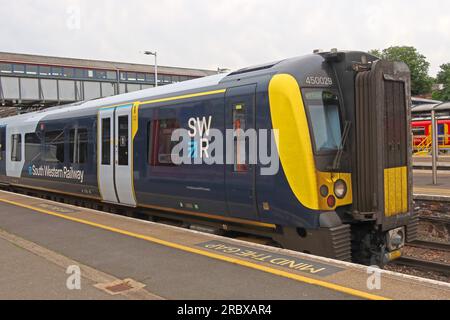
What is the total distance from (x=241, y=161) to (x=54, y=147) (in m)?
7.16

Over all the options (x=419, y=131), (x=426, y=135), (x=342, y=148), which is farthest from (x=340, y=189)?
(x=419, y=131)

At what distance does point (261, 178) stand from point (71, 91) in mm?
27575

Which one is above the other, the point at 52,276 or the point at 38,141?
the point at 38,141

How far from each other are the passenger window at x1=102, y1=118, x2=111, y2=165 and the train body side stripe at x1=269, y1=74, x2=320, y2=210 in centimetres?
474

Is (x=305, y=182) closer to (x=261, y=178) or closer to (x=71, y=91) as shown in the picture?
(x=261, y=178)

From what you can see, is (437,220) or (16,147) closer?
(437,220)

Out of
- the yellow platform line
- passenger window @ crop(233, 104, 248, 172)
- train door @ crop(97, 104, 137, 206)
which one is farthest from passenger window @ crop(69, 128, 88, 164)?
passenger window @ crop(233, 104, 248, 172)

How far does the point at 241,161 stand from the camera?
21.2 ft

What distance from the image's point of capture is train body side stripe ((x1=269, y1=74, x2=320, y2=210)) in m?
5.67

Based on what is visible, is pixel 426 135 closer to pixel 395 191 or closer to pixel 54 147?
pixel 54 147

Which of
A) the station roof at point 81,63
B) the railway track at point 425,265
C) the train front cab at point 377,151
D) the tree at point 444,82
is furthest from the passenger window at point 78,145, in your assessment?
the tree at point 444,82

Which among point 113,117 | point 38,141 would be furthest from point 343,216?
point 38,141
